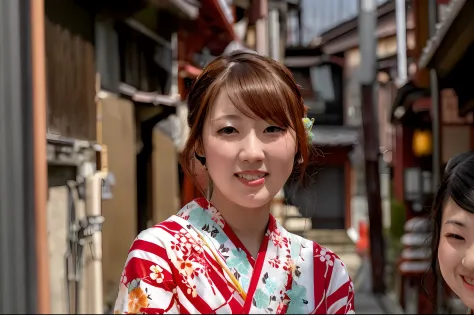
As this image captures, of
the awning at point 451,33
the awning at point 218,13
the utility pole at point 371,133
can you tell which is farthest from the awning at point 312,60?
the awning at point 451,33

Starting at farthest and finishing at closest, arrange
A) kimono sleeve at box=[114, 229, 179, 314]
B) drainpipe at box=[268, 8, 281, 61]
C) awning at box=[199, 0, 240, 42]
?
1. drainpipe at box=[268, 8, 281, 61]
2. awning at box=[199, 0, 240, 42]
3. kimono sleeve at box=[114, 229, 179, 314]

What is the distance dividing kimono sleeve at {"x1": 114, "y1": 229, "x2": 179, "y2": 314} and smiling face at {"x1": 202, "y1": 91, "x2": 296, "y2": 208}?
290 mm

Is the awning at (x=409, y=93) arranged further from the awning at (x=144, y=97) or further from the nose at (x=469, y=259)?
the nose at (x=469, y=259)

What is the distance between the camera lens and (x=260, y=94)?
1827mm

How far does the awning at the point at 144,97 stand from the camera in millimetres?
5090

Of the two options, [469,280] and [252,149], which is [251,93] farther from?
[469,280]

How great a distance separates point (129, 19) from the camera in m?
5.35

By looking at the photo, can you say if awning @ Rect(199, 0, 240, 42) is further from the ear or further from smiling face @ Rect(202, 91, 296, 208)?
smiling face @ Rect(202, 91, 296, 208)

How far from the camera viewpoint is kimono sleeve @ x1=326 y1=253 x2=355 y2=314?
74.2 inches

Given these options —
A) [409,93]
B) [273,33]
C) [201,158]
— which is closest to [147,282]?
[201,158]

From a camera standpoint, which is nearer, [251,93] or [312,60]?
[251,93]

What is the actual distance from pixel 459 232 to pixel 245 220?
2.37 ft

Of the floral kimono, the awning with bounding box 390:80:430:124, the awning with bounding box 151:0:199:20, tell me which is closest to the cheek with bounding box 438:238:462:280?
the floral kimono

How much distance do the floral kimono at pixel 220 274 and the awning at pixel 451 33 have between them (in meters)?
2.34
